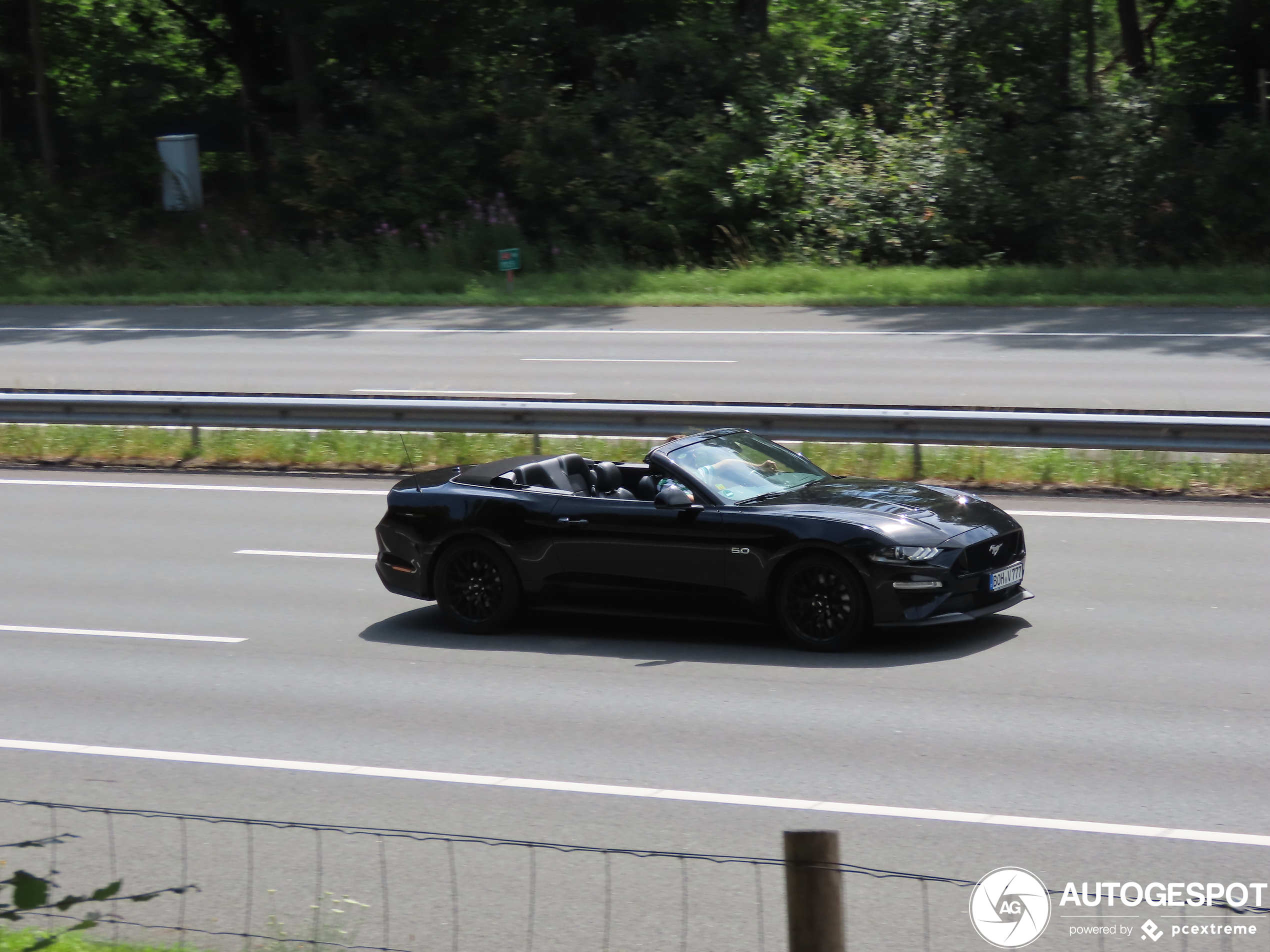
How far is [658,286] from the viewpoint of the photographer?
93.2 ft

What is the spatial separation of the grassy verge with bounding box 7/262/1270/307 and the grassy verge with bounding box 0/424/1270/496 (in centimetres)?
1114

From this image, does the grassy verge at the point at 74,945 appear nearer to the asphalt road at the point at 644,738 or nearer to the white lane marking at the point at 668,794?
the asphalt road at the point at 644,738

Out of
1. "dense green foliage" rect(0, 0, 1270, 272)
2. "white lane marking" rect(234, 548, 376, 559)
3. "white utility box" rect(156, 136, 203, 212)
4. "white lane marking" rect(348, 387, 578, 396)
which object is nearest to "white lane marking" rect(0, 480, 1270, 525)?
"white lane marking" rect(234, 548, 376, 559)

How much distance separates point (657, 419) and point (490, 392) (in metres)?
4.77

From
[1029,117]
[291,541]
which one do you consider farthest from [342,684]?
[1029,117]

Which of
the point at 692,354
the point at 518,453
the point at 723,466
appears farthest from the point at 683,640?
the point at 692,354

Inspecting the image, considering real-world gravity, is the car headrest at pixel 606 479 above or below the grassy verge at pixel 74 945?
above

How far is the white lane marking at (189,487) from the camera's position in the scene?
14.6 m

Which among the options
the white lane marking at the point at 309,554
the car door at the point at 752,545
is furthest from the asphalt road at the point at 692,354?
the car door at the point at 752,545

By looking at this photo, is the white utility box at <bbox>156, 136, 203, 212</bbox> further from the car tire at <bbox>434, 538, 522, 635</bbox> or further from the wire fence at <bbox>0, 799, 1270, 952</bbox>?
the wire fence at <bbox>0, 799, 1270, 952</bbox>

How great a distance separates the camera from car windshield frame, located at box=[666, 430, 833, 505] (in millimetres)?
9305

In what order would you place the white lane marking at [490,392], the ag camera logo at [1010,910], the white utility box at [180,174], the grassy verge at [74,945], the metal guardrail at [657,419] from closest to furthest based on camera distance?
the grassy verge at [74,945], the ag camera logo at [1010,910], the metal guardrail at [657,419], the white lane marking at [490,392], the white utility box at [180,174]

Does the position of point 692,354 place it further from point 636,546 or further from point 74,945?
point 74,945

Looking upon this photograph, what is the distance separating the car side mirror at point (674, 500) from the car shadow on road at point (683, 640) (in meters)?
0.73
